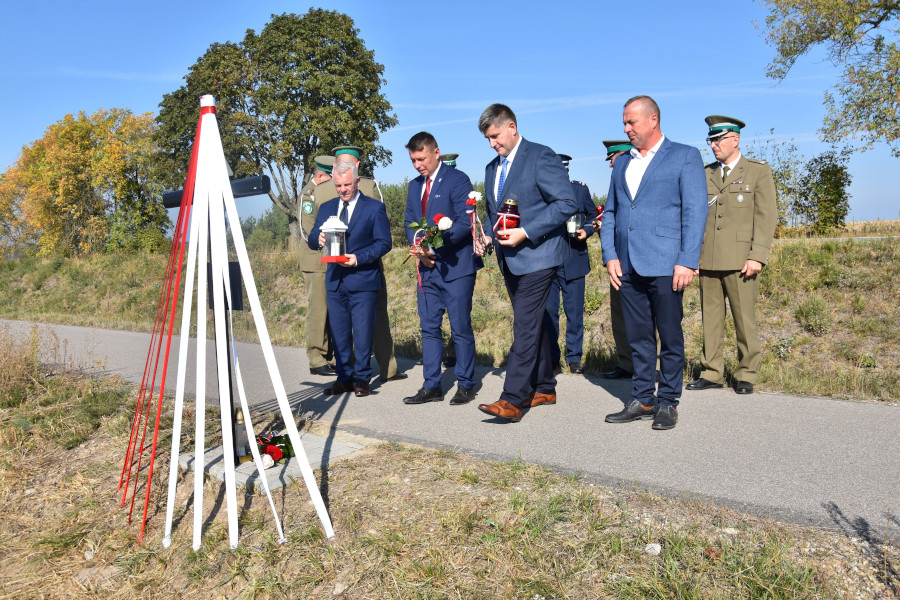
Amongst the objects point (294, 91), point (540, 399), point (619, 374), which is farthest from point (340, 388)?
point (294, 91)

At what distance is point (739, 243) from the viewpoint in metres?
6.58

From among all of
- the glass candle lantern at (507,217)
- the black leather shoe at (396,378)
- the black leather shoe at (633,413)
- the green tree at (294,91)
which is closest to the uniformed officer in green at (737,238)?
the black leather shoe at (633,413)

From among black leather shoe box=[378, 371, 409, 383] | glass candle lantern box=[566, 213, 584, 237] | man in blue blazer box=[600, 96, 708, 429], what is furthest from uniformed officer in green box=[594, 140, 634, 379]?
black leather shoe box=[378, 371, 409, 383]

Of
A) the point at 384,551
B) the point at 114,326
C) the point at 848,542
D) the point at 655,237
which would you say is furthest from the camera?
the point at 114,326

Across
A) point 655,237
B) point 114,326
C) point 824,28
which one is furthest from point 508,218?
point 824,28

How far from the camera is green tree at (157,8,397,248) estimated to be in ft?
117

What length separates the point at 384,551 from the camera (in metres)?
3.31

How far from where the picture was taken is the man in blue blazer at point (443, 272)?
6449 mm

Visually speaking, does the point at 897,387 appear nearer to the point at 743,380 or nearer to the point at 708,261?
the point at 743,380

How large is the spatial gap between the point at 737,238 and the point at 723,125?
105 cm

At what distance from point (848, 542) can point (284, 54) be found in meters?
37.6

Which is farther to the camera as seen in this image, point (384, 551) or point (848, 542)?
point (384, 551)

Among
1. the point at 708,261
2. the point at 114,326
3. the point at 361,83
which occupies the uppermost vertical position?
the point at 361,83

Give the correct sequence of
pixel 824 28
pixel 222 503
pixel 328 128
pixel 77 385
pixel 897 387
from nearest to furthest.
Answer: pixel 222 503
pixel 897 387
pixel 77 385
pixel 824 28
pixel 328 128
